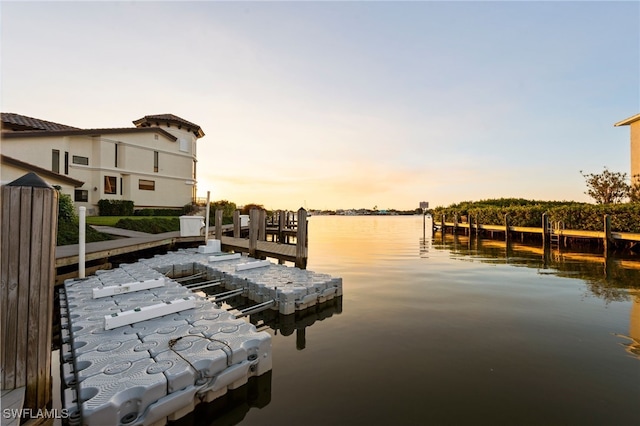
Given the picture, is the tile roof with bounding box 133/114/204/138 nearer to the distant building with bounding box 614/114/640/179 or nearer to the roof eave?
the roof eave

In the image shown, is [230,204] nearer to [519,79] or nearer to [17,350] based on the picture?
[519,79]

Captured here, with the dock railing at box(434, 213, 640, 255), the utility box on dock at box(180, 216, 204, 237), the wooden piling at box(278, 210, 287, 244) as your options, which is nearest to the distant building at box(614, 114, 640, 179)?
the dock railing at box(434, 213, 640, 255)

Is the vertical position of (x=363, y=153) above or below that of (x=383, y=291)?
above

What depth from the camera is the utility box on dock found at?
15.4 meters

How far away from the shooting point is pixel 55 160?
23.5 m

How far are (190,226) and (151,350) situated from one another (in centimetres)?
1271

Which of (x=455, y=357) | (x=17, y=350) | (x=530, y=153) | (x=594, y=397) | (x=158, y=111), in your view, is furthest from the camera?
(x=158, y=111)

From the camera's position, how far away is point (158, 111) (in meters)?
36.6

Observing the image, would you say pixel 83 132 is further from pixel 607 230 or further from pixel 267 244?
pixel 607 230

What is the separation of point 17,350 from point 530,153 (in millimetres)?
31500

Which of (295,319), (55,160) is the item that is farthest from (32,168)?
(295,319)

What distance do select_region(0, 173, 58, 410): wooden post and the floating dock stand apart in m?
0.48

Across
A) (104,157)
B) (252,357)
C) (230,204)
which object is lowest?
(252,357)

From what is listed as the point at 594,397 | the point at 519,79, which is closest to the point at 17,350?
the point at 594,397
